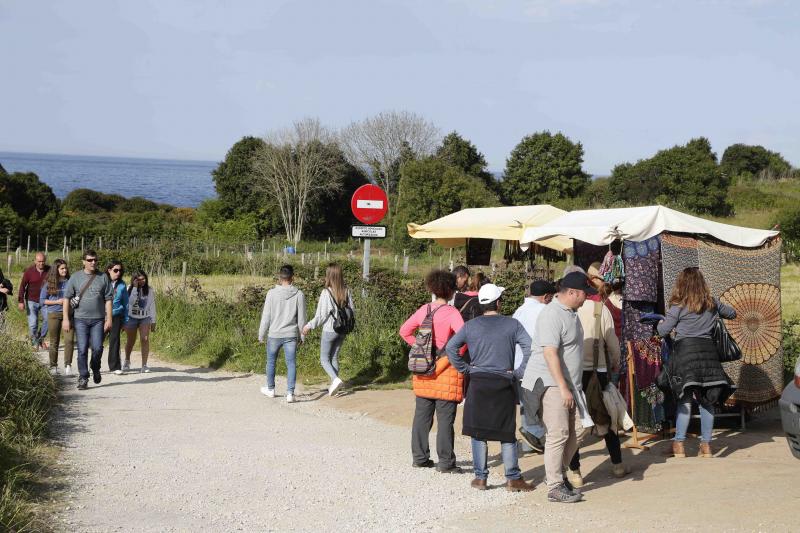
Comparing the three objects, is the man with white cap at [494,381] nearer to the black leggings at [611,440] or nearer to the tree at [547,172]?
the black leggings at [611,440]

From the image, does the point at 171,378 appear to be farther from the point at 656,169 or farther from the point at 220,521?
the point at 656,169

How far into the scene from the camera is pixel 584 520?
6703 mm

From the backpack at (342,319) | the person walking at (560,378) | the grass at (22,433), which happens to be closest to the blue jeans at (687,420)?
the person walking at (560,378)

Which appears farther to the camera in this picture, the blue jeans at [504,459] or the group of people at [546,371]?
the blue jeans at [504,459]

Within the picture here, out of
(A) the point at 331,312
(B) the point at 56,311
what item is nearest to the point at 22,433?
Answer: (A) the point at 331,312

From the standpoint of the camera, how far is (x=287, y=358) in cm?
1208

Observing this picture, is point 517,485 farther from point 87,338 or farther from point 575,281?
point 87,338

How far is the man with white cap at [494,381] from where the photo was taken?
→ 742 centimetres

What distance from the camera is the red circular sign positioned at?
586 inches

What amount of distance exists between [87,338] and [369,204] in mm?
4757

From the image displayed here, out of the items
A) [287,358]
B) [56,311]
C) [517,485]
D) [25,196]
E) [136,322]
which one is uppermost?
[25,196]

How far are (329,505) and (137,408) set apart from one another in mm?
4884

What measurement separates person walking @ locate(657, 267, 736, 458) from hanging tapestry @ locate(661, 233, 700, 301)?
0.93 m

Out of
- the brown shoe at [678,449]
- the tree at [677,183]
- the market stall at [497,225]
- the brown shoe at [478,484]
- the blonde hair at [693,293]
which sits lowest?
the brown shoe at [478,484]
